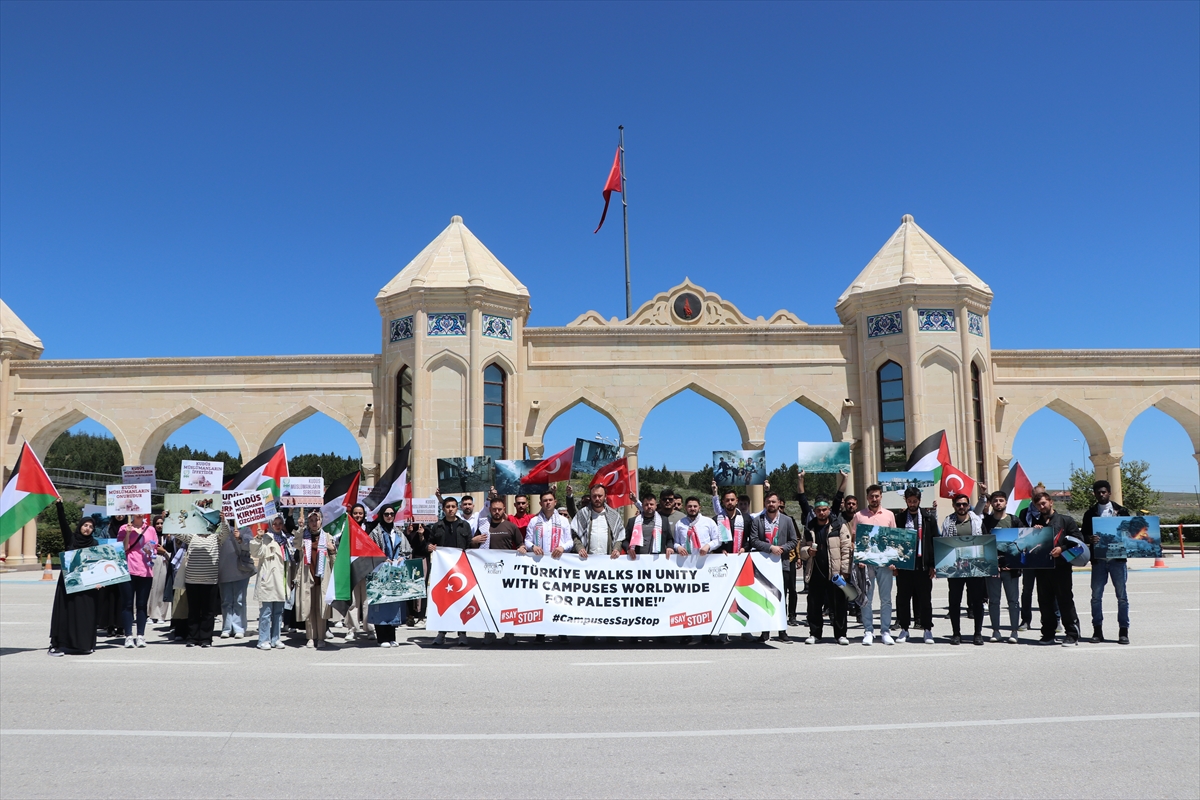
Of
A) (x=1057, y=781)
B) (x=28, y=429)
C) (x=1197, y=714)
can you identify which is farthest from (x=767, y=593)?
(x=28, y=429)

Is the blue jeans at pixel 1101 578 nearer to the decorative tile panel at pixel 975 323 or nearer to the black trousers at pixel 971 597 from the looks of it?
the black trousers at pixel 971 597

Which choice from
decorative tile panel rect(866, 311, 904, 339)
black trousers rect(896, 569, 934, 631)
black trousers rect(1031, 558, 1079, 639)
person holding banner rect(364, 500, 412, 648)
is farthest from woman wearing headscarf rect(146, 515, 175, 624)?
decorative tile panel rect(866, 311, 904, 339)

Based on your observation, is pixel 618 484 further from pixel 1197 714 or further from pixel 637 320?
pixel 637 320

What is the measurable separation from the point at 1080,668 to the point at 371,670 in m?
6.63

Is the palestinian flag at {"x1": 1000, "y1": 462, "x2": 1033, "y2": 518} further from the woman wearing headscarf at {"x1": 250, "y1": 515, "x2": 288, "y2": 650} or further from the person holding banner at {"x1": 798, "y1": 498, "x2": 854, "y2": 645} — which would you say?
the woman wearing headscarf at {"x1": 250, "y1": 515, "x2": 288, "y2": 650}

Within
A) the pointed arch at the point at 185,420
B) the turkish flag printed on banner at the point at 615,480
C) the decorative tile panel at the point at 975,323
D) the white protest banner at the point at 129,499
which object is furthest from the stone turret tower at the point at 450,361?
the decorative tile panel at the point at 975,323

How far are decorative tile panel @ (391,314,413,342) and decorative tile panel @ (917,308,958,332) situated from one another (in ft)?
39.0

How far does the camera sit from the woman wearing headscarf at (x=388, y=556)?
10.2 meters

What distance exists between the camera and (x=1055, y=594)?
32.8 ft

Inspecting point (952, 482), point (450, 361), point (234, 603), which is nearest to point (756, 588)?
point (952, 482)

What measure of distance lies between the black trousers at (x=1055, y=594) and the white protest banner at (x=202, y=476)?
33.8 feet

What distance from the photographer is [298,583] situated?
10.7 meters

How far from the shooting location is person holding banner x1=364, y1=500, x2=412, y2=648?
1024 cm

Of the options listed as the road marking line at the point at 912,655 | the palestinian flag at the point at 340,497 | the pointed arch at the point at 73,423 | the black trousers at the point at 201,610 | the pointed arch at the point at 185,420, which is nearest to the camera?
the road marking line at the point at 912,655
